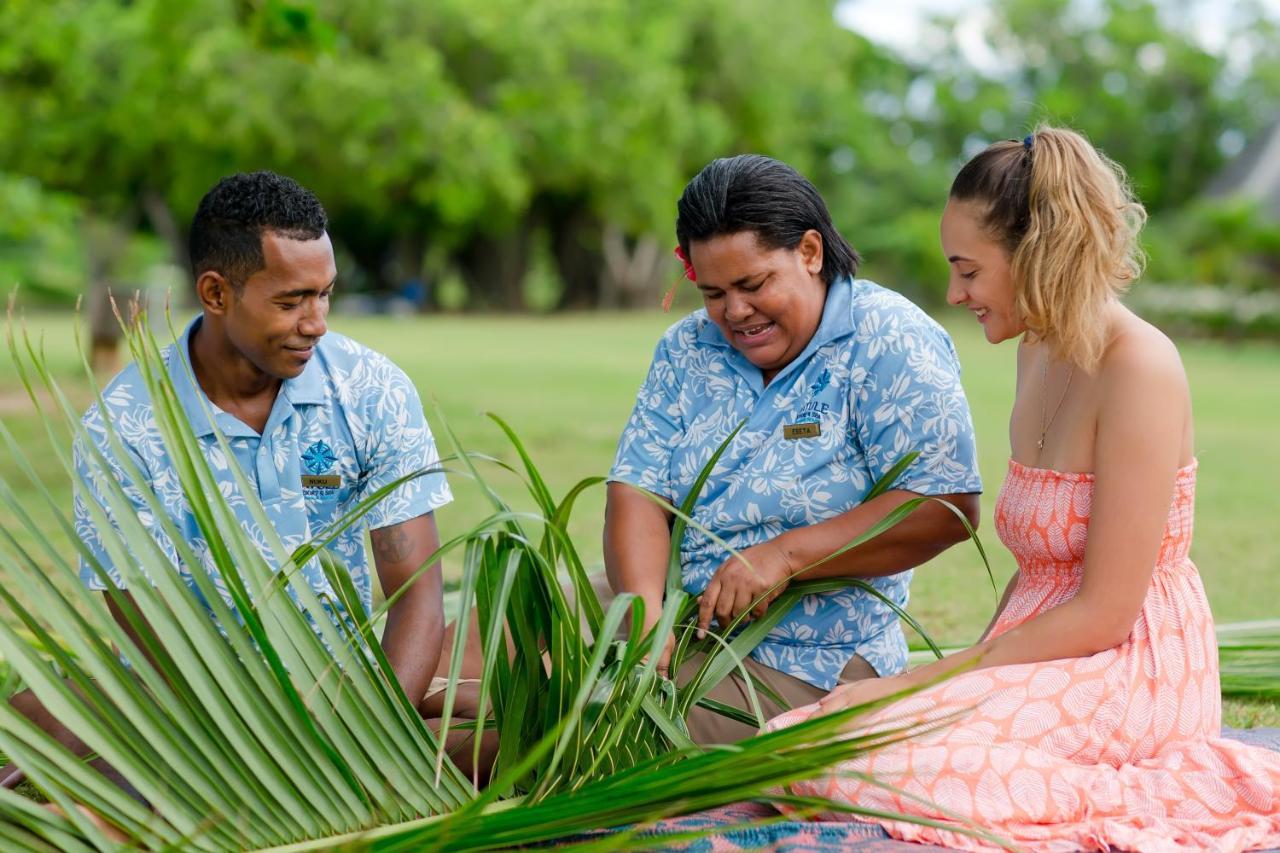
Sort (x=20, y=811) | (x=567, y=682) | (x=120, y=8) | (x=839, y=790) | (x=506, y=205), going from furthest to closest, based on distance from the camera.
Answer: (x=506, y=205) → (x=120, y=8) → (x=839, y=790) → (x=567, y=682) → (x=20, y=811)

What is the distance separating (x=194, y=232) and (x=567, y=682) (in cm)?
140

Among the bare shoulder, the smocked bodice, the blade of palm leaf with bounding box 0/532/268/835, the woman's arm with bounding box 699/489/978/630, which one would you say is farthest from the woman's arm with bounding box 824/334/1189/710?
the blade of palm leaf with bounding box 0/532/268/835

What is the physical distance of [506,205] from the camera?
32.6 metres

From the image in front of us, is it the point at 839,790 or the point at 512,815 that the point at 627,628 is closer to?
the point at 839,790

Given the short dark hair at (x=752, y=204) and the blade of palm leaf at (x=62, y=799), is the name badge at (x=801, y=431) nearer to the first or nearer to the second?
the short dark hair at (x=752, y=204)

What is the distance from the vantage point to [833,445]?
123 inches

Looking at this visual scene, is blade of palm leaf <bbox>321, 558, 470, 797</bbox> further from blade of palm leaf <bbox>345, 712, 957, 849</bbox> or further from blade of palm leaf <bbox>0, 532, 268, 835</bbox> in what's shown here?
blade of palm leaf <bbox>0, 532, 268, 835</bbox>

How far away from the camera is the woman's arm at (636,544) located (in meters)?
3.06

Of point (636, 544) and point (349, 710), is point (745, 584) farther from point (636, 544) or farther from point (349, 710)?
point (349, 710)

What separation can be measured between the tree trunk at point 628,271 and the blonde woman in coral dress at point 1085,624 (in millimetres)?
35420

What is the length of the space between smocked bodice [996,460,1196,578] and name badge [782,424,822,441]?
45cm

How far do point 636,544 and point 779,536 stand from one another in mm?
304

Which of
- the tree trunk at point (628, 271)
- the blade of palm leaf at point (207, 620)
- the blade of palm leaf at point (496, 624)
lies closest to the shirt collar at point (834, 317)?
the blade of palm leaf at point (496, 624)

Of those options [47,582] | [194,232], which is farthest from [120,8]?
[47,582]
